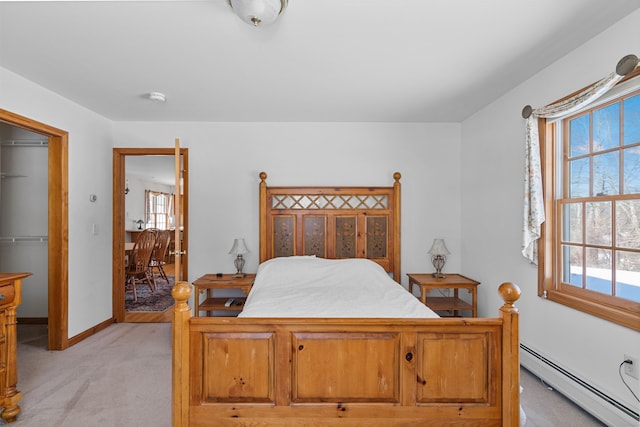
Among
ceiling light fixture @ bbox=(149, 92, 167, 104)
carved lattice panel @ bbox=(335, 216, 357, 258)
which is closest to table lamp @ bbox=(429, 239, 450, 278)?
carved lattice panel @ bbox=(335, 216, 357, 258)

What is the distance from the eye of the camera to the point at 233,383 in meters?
1.50

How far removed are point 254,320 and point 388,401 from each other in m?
0.74

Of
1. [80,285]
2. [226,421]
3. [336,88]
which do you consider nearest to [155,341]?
[80,285]

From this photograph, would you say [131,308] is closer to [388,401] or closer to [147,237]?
[147,237]

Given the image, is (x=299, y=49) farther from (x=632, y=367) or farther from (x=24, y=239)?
(x=24, y=239)

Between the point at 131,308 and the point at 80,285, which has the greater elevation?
the point at 80,285

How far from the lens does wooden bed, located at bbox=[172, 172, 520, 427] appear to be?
1.49 metres

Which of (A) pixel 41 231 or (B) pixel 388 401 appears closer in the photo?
(B) pixel 388 401

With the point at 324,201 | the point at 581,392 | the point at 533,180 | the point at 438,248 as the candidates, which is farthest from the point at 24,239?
the point at 581,392

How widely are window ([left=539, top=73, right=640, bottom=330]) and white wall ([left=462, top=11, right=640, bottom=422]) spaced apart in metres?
0.16

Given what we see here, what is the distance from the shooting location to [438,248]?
3488 mm

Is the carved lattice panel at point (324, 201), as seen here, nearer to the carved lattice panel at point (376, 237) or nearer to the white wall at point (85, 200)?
the carved lattice panel at point (376, 237)

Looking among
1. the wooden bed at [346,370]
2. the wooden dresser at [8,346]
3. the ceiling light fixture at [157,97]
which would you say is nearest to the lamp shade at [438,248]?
the wooden bed at [346,370]

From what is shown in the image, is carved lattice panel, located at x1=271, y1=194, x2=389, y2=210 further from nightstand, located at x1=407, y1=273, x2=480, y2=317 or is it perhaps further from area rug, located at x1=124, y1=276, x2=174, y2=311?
area rug, located at x1=124, y1=276, x2=174, y2=311
